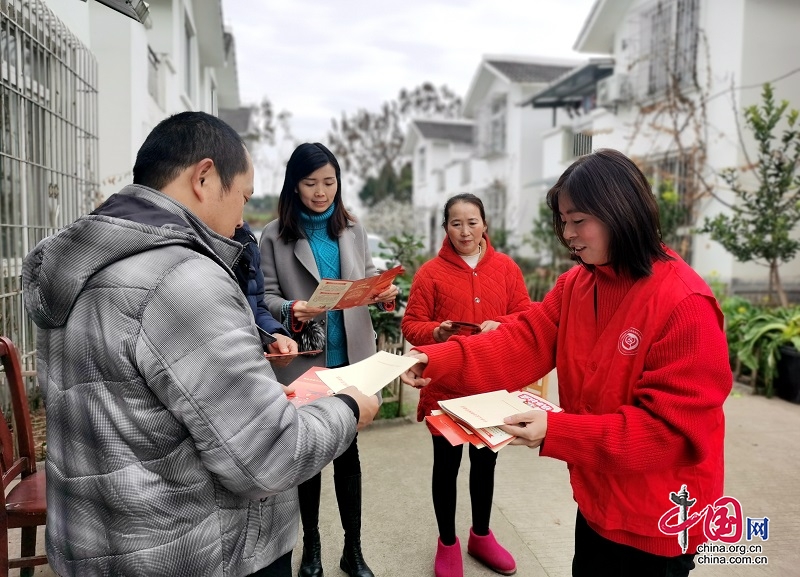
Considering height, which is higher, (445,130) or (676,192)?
(445,130)

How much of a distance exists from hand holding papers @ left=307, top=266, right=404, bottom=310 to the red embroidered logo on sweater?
3.26 feet

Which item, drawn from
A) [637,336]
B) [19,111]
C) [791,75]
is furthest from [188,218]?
[791,75]

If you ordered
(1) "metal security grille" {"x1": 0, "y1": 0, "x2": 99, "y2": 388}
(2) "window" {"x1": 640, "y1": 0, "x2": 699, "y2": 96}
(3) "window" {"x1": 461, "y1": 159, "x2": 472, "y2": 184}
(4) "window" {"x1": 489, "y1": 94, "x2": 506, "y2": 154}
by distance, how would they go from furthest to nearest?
(3) "window" {"x1": 461, "y1": 159, "x2": 472, "y2": 184}
(4) "window" {"x1": 489, "y1": 94, "x2": 506, "y2": 154}
(2) "window" {"x1": 640, "y1": 0, "x2": 699, "y2": 96}
(1) "metal security grille" {"x1": 0, "y1": 0, "x2": 99, "y2": 388}

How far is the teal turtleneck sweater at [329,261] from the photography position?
2809 mm

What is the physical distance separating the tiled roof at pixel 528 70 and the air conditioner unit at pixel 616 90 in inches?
315

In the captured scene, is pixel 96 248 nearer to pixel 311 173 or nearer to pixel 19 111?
pixel 311 173

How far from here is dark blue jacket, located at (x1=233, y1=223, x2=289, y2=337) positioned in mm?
2400

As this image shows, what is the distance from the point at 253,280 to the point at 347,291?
0.43 meters

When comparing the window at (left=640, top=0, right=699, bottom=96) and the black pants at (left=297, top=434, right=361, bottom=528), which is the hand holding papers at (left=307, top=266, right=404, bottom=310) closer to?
the black pants at (left=297, top=434, right=361, bottom=528)

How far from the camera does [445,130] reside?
31.4m

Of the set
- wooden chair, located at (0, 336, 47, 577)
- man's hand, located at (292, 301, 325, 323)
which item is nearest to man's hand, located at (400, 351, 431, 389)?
man's hand, located at (292, 301, 325, 323)

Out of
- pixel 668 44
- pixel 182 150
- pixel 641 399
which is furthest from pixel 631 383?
pixel 668 44

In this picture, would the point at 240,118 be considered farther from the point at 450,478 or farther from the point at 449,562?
the point at 449,562

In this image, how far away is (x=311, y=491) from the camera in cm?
275
